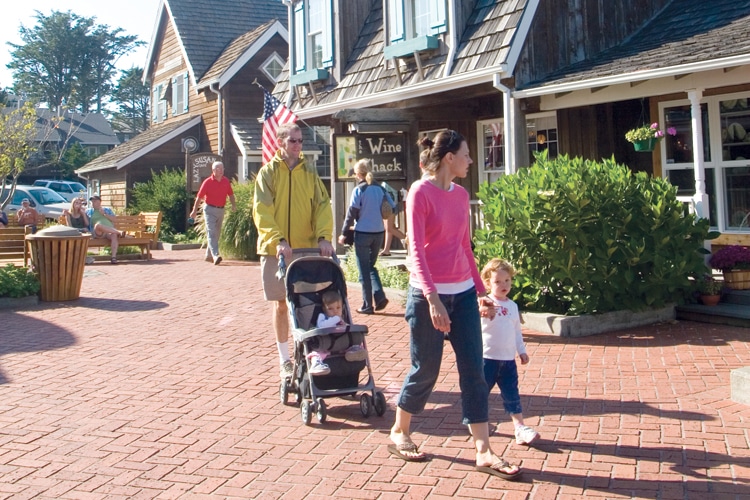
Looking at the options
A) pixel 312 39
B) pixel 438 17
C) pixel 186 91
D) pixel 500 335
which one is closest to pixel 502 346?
pixel 500 335

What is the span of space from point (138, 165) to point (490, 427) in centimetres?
2443

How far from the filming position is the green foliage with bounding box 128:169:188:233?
978 inches

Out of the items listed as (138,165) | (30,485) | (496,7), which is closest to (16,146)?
(138,165)

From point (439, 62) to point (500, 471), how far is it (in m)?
10.3

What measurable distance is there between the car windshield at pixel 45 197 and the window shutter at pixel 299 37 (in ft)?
78.1

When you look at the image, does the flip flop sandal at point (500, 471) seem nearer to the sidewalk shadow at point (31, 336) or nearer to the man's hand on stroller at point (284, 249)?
the man's hand on stroller at point (284, 249)

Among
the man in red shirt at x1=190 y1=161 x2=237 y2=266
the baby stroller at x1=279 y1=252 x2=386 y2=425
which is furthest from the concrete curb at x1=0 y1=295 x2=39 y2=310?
the baby stroller at x1=279 y1=252 x2=386 y2=425

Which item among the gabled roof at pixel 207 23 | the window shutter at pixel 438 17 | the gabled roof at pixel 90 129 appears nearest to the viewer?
the window shutter at pixel 438 17

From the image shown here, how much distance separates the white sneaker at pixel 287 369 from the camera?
6.23 metres

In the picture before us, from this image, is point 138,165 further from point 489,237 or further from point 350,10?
point 489,237

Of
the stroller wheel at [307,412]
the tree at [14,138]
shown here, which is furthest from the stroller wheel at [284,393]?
the tree at [14,138]

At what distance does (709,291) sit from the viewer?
29.8 feet

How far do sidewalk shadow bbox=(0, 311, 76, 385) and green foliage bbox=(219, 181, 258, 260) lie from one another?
6613 mm

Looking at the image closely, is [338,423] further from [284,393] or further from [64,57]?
[64,57]
